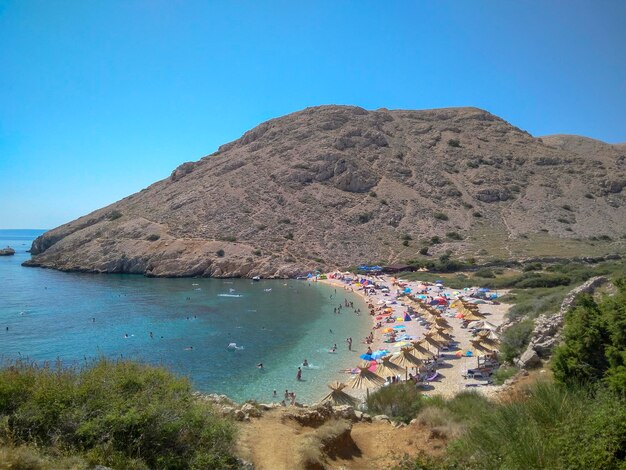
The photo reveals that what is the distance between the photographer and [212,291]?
53.9 metres

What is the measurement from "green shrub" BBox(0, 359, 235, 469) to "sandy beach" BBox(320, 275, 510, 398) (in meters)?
11.7

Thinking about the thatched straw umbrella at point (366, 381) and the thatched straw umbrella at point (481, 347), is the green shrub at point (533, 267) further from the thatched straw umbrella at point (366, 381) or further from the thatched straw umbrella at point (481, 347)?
the thatched straw umbrella at point (366, 381)

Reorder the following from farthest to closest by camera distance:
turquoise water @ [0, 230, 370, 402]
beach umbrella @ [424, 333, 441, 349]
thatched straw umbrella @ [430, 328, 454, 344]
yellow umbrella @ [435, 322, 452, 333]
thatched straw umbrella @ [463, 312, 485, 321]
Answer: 1. thatched straw umbrella @ [463, 312, 485, 321]
2. yellow umbrella @ [435, 322, 452, 333]
3. thatched straw umbrella @ [430, 328, 454, 344]
4. beach umbrella @ [424, 333, 441, 349]
5. turquoise water @ [0, 230, 370, 402]

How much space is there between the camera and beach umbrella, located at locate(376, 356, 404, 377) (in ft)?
64.5

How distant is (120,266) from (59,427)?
7027cm

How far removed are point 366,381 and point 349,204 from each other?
6582cm

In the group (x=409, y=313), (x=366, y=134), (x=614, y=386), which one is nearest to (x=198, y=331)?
(x=409, y=313)

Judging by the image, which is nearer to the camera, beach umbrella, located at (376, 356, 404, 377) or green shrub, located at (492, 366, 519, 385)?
green shrub, located at (492, 366, 519, 385)

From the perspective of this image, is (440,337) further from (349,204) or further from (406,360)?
(349,204)

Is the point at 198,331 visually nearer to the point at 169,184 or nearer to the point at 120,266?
the point at 120,266

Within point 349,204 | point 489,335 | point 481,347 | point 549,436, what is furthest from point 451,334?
point 349,204

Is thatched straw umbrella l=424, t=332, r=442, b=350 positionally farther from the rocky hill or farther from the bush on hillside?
the rocky hill

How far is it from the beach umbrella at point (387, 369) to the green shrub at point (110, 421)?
12.8 m

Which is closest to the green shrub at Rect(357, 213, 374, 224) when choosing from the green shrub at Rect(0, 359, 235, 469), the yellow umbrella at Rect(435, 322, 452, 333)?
the yellow umbrella at Rect(435, 322, 452, 333)
